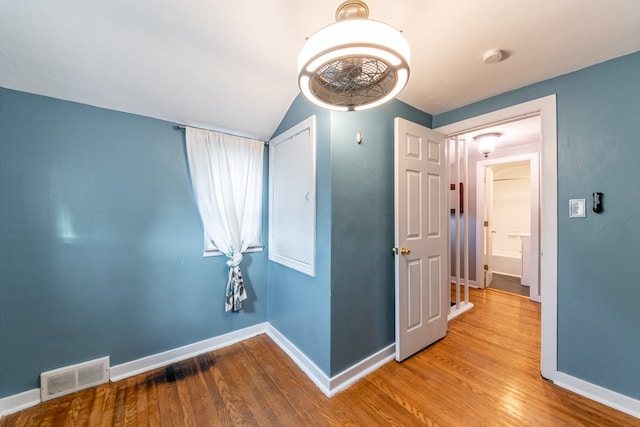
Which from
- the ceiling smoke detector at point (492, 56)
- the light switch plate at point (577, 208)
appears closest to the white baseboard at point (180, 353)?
the light switch plate at point (577, 208)

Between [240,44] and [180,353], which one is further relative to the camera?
[180,353]

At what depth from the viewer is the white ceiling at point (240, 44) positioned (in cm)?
120

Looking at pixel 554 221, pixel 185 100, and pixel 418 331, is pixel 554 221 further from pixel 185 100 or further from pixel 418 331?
pixel 185 100

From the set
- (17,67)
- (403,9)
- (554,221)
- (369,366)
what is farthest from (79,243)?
(554,221)

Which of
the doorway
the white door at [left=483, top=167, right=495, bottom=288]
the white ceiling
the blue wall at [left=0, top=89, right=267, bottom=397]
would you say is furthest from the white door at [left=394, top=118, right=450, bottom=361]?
the white door at [left=483, top=167, right=495, bottom=288]

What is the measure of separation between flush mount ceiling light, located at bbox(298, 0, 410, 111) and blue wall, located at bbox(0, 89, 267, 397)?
5.30 ft

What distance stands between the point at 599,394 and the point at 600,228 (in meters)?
1.11

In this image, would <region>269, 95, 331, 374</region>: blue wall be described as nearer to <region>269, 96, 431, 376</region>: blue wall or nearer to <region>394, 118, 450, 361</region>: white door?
<region>269, 96, 431, 376</region>: blue wall

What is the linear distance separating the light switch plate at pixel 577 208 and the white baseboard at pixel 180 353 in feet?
9.10

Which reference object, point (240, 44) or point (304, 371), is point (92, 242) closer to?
point (240, 44)

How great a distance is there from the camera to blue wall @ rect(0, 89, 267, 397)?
152 centimetres

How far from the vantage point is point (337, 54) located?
31.2 inches

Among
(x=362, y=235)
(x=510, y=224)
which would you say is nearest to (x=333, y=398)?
(x=362, y=235)

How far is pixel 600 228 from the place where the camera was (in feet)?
5.11
